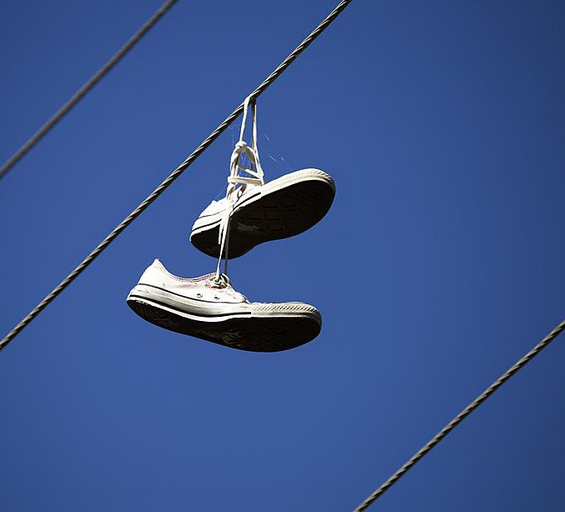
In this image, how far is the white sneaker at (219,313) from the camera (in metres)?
5.19

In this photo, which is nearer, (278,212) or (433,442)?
(433,442)

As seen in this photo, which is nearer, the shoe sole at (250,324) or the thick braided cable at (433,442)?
the thick braided cable at (433,442)

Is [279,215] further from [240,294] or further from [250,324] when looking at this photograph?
[250,324]

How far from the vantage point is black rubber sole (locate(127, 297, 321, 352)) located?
17.1ft

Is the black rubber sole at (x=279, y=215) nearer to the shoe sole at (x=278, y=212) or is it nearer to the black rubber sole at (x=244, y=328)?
the shoe sole at (x=278, y=212)

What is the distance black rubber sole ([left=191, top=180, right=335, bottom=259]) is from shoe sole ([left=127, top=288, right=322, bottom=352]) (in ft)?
1.41

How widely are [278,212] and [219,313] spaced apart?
Result: 0.50m

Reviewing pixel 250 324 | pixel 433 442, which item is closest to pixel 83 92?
pixel 433 442

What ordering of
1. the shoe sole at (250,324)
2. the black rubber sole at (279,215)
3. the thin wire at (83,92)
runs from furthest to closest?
the black rubber sole at (279,215) → the shoe sole at (250,324) → the thin wire at (83,92)

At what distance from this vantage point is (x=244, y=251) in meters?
5.92

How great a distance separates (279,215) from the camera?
5.49 m

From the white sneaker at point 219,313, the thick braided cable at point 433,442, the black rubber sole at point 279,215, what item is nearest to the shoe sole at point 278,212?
the black rubber sole at point 279,215

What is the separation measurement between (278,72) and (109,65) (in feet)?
4.36

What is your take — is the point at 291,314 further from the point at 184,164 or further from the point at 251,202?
the point at 184,164
